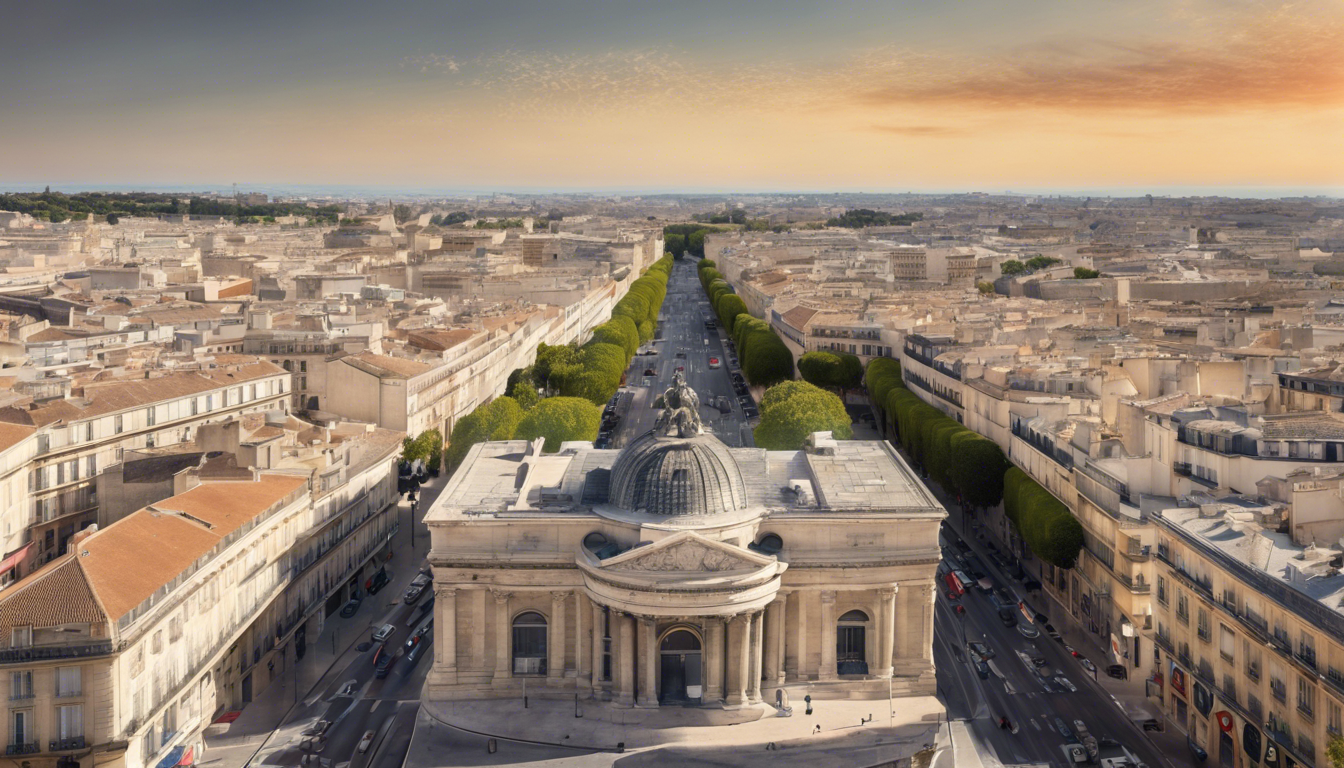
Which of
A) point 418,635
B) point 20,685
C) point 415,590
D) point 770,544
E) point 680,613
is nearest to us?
point 20,685

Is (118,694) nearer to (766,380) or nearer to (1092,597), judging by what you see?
(1092,597)

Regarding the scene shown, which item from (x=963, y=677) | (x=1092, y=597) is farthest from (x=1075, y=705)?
(x=1092, y=597)

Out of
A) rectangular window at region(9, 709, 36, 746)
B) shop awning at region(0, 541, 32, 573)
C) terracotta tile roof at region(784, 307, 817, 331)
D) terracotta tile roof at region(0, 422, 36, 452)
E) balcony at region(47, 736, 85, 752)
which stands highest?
terracotta tile roof at region(784, 307, 817, 331)

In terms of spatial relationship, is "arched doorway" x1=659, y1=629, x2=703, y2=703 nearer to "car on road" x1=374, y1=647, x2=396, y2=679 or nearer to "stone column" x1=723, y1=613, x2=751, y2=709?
"stone column" x1=723, y1=613, x2=751, y2=709

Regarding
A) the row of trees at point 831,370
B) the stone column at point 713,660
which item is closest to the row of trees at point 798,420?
the row of trees at point 831,370

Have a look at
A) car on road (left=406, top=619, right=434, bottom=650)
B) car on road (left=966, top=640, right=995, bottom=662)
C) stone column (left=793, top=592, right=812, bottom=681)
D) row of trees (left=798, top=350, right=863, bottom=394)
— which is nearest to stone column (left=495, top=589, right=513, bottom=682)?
car on road (left=406, top=619, right=434, bottom=650)

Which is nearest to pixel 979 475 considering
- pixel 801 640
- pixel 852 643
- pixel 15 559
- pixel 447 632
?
pixel 852 643

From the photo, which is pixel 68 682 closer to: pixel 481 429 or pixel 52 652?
pixel 52 652
